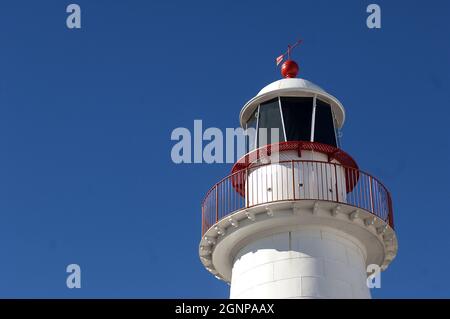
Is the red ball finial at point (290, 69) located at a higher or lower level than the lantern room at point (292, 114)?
higher

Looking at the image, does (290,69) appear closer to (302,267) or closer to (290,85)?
(290,85)

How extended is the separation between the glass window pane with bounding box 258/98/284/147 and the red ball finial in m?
1.48

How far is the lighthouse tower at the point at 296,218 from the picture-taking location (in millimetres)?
20422

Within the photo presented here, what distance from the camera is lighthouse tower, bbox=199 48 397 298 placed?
67.0ft

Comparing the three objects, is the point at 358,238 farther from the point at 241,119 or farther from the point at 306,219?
the point at 241,119

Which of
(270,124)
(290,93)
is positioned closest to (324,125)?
(290,93)

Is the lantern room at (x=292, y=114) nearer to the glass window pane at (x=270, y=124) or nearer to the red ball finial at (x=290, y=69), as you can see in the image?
the glass window pane at (x=270, y=124)

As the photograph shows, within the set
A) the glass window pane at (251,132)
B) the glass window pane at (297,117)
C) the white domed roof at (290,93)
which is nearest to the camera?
the glass window pane at (297,117)

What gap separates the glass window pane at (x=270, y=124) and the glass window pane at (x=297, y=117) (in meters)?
0.18

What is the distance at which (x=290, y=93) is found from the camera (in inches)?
906

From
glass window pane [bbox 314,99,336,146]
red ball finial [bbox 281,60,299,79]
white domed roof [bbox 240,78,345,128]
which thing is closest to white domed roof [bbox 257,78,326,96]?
white domed roof [bbox 240,78,345,128]

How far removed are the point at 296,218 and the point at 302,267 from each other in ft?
3.92

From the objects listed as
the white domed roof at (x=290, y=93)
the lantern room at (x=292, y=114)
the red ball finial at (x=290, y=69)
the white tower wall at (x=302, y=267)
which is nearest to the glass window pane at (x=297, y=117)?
the lantern room at (x=292, y=114)

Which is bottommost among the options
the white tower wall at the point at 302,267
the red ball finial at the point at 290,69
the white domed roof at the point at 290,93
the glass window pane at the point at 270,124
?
the white tower wall at the point at 302,267
